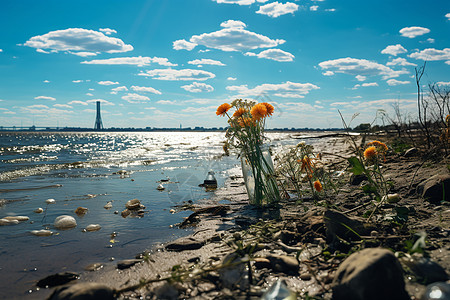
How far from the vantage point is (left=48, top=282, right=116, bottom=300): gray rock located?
4.99 ft

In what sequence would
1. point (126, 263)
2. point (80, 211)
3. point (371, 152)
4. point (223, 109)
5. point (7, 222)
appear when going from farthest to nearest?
1. point (80, 211)
2. point (7, 222)
3. point (223, 109)
4. point (371, 152)
5. point (126, 263)

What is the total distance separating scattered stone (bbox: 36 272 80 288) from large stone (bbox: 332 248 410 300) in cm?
170

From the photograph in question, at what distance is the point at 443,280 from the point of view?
1487mm

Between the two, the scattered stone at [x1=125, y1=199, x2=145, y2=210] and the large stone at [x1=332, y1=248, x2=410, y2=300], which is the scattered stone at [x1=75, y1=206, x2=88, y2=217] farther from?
the large stone at [x1=332, y1=248, x2=410, y2=300]

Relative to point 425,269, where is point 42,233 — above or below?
below

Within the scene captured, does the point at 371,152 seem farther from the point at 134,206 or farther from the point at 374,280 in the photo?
the point at 134,206

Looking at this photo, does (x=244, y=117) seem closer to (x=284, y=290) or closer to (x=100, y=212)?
(x=284, y=290)

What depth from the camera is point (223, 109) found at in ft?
10.3

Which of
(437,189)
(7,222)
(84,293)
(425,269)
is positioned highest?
(437,189)

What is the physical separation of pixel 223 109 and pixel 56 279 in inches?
80.8

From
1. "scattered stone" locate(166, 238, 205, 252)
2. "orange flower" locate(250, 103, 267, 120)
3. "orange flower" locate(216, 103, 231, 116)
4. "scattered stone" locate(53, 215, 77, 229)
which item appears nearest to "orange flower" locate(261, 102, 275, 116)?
"orange flower" locate(250, 103, 267, 120)

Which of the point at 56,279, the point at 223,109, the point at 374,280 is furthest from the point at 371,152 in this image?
the point at 56,279

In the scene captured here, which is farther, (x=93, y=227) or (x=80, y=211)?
(x=80, y=211)

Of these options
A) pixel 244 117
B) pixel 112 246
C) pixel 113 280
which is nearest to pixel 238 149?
pixel 244 117
